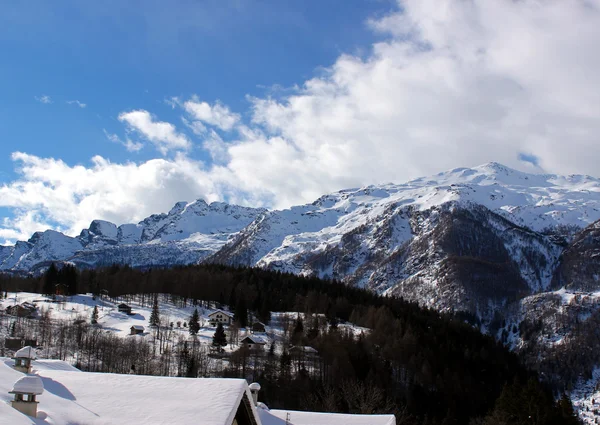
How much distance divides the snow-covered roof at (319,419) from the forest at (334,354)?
70.8 feet

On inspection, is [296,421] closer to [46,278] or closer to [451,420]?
[451,420]

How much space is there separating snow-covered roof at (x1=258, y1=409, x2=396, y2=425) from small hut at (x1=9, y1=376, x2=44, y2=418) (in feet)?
72.9

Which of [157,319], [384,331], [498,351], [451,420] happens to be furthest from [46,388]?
[498,351]

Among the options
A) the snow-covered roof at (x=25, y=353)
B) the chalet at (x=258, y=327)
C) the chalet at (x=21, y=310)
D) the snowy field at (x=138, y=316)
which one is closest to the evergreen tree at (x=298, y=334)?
the snowy field at (x=138, y=316)

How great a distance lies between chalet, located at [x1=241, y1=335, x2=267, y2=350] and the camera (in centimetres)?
11703

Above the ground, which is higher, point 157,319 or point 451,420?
point 157,319

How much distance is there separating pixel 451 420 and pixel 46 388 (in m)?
77.3

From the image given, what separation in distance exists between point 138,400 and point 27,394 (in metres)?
3.42

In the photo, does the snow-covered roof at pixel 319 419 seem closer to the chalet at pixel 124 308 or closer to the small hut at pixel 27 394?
the small hut at pixel 27 394

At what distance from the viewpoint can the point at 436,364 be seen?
125812 mm

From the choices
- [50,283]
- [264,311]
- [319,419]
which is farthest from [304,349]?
[50,283]

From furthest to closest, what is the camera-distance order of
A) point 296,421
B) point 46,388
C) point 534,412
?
point 534,412 → point 296,421 → point 46,388

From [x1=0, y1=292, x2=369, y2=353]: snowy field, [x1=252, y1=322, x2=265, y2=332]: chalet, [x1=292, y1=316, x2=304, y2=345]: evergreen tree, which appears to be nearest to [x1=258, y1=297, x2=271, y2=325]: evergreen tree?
[x1=0, y1=292, x2=369, y2=353]: snowy field

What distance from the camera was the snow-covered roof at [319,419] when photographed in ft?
132
